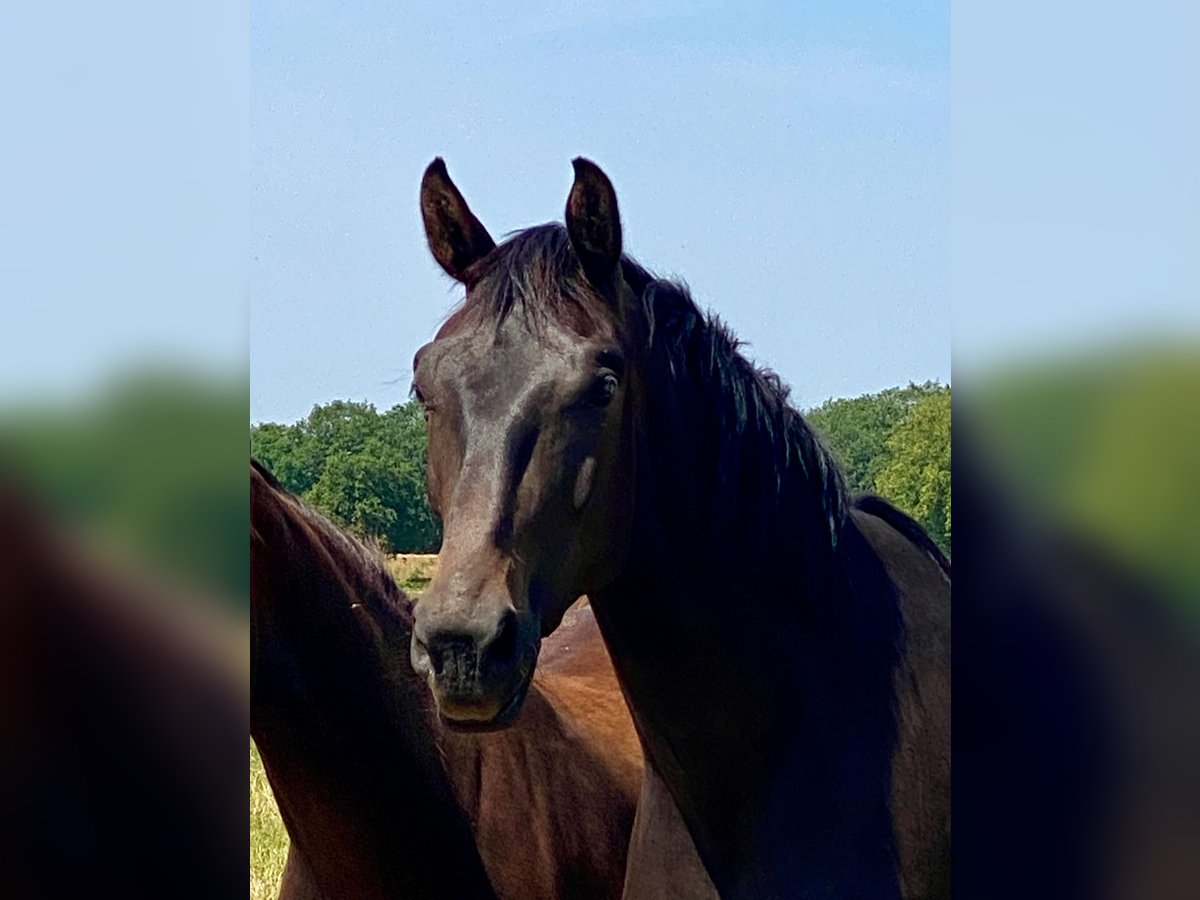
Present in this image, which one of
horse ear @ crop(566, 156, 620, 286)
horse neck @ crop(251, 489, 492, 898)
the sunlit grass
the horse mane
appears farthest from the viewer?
the sunlit grass

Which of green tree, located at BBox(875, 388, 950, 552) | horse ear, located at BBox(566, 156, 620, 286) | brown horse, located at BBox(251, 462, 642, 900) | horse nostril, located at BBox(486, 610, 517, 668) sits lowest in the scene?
brown horse, located at BBox(251, 462, 642, 900)

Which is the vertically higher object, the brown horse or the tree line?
the tree line

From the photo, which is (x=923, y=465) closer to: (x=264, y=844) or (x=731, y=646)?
(x=731, y=646)

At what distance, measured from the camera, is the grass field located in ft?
12.4

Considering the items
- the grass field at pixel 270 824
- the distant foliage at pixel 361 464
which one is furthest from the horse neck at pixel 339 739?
the distant foliage at pixel 361 464

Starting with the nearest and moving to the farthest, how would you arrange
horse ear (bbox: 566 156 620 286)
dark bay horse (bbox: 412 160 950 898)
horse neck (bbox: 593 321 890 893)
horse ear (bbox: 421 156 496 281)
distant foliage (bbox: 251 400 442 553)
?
dark bay horse (bbox: 412 160 950 898) < horse ear (bbox: 566 156 620 286) < horse neck (bbox: 593 321 890 893) < horse ear (bbox: 421 156 496 281) < distant foliage (bbox: 251 400 442 553)

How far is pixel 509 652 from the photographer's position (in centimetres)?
225

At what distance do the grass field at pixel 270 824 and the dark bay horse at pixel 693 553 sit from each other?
1.10 metres

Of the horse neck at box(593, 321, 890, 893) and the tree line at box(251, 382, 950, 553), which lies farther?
the tree line at box(251, 382, 950, 553)

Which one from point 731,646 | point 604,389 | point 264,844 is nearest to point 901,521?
point 731,646
